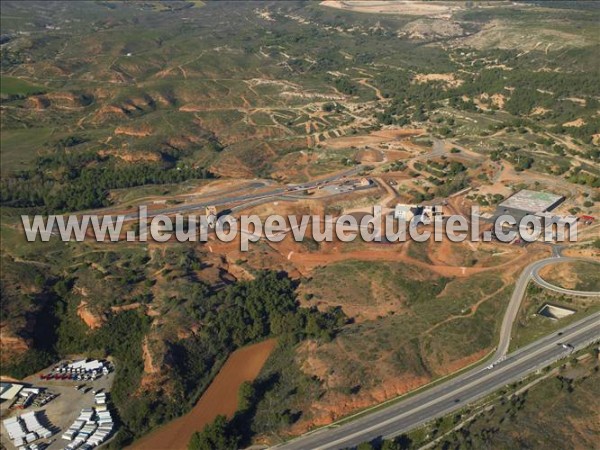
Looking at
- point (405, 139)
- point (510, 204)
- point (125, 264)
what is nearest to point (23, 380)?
point (125, 264)

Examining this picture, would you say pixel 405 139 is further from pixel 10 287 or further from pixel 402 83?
pixel 10 287

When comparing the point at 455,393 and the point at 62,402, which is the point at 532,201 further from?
the point at 62,402

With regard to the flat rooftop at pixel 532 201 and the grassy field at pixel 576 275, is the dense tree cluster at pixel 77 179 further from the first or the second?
the grassy field at pixel 576 275

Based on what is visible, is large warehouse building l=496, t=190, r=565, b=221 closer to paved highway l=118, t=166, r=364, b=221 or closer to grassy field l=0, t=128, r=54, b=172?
paved highway l=118, t=166, r=364, b=221

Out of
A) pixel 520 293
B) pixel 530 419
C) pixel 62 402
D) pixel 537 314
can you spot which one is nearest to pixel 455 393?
pixel 530 419

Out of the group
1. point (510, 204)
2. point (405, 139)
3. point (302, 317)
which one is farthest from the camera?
point (405, 139)

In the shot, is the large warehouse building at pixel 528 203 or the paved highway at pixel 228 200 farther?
the paved highway at pixel 228 200

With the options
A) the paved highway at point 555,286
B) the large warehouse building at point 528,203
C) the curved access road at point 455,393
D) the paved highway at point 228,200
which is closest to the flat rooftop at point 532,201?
the large warehouse building at point 528,203
